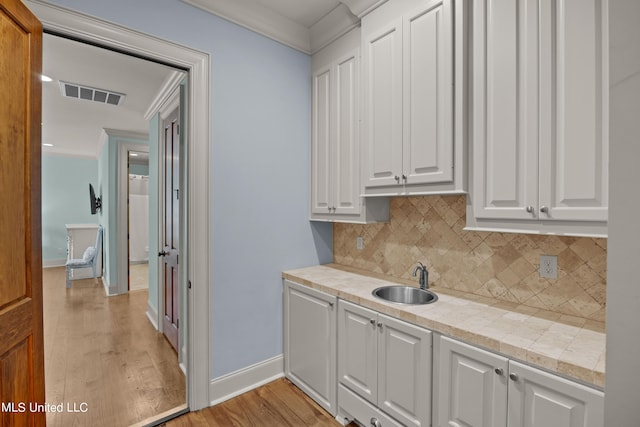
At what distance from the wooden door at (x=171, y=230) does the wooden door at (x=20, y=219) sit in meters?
1.48

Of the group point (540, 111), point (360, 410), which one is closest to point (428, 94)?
point (540, 111)

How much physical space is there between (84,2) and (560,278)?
115 inches

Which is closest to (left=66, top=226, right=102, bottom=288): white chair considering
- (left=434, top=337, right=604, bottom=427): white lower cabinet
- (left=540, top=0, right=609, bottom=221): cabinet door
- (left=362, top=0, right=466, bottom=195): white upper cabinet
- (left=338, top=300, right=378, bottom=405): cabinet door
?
(left=338, top=300, right=378, bottom=405): cabinet door

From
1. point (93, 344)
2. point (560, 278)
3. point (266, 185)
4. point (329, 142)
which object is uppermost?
point (329, 142)

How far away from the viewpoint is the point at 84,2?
1.64 meters

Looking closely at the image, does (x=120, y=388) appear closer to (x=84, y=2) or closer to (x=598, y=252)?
(x=84, y=2)

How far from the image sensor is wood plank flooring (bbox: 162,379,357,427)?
1959 mm

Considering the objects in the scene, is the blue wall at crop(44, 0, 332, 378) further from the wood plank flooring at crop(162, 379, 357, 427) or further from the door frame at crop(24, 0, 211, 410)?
the wood plank flooring at crop(162, 379, 357, 427)

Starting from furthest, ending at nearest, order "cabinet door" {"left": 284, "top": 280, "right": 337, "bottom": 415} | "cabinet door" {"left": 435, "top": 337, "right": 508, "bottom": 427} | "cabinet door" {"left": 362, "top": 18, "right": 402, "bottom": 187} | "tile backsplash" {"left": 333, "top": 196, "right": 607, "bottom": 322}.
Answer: "cabinet door" {"left": 284, "top": 280, "right": 337, "bottom": 415} < "cabinet door" {"left": 362, "top": 18, "right": 402, "bottom": 187} < "tile backsplash" {"left": 333, "top": 196, "right": 607, "bottom": 322} < "cabinet door" {"left": 435, "top": 337, "right": 508, "bottom": 427}

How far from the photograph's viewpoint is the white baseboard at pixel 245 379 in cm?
215

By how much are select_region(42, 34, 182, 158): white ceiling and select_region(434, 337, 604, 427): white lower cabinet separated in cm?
274

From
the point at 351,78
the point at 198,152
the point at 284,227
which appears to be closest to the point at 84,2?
the point at 198,152

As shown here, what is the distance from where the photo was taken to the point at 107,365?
2744mm

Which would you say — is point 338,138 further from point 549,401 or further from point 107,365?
point 107,365
